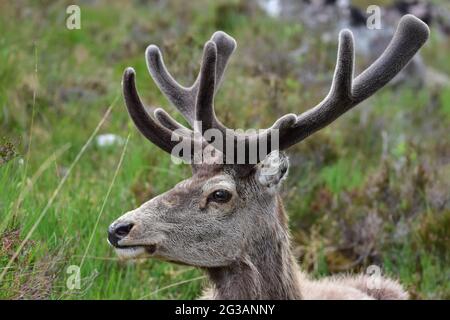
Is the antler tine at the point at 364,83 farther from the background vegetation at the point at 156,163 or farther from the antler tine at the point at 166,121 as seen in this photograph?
the background vegetation at the point at 156,163

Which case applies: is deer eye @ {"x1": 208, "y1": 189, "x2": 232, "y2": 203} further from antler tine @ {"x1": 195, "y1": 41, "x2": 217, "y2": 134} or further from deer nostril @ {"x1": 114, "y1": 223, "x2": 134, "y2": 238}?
deer nostril @ {"x1": 114, "y1": 223, "x2": 134, "y2": 238}

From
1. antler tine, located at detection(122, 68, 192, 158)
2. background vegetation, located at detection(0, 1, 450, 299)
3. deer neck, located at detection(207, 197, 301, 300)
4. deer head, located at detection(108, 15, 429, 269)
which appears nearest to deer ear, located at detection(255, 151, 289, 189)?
deer head, located at detection(108, 15, 429, 269)

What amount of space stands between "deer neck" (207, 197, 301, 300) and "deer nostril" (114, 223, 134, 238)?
0.62 m

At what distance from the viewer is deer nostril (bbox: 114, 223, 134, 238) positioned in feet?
14.1

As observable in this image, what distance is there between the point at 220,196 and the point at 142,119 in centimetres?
62

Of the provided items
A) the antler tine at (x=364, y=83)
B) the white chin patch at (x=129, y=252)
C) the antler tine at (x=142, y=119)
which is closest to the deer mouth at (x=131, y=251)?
the white chin patch at (x=129, y=252)

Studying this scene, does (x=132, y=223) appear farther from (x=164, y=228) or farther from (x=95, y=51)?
(x=95, y=51)

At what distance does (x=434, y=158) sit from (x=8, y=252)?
604 cm

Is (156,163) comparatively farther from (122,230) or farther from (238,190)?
(122,230)

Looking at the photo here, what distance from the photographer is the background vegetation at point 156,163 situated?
5250 mm

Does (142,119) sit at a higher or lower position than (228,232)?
higher

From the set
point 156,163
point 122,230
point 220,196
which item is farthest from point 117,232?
point 156,163

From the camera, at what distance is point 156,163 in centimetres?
711

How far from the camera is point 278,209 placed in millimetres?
4941
